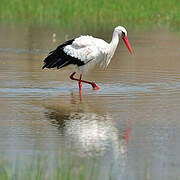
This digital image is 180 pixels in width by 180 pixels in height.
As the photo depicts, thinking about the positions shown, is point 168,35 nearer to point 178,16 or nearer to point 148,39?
point 148,39

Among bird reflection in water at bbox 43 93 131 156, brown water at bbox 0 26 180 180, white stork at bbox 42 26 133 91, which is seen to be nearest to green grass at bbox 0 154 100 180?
brown water at bbox 0 26 180 180

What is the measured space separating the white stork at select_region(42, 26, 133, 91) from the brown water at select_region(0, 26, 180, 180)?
1.21 feet

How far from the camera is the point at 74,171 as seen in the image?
615 cm

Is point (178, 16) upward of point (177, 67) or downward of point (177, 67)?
upward

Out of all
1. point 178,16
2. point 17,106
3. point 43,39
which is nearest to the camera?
point 17,106

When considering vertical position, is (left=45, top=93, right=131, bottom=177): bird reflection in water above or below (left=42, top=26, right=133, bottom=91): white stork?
below

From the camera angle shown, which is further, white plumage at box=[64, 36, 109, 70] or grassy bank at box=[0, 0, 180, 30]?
grassy bank at box=[0, 0, 180, 30]

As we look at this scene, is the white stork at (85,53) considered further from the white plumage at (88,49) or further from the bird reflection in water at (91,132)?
the bird reflection in water at (91,132)

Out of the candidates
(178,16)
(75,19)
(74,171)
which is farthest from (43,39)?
(74,171)

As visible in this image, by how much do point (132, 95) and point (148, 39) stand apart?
8.02m

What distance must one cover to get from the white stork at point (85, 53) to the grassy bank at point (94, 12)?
9.32 m

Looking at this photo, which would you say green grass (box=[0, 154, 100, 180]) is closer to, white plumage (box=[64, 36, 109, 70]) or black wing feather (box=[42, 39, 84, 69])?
white plumage (box=[64, 36, 109, 70])

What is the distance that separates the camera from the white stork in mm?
11250

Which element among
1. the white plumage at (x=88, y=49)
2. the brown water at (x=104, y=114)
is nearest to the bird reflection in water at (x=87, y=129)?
the brown water at (x=104, y=114)
